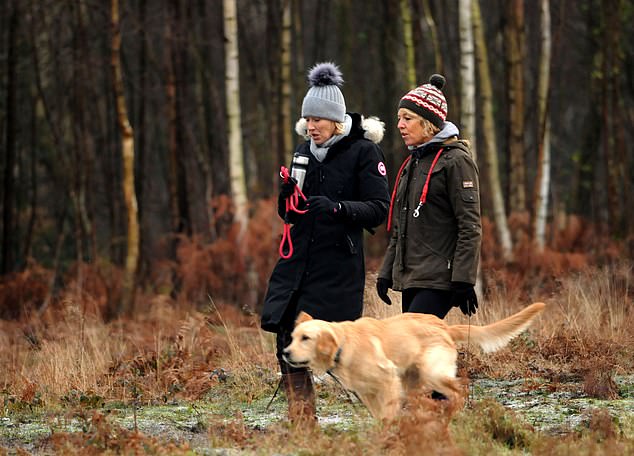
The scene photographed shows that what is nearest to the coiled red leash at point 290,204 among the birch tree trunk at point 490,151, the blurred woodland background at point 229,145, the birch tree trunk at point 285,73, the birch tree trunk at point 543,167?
the blurred woodland background at point 229,145

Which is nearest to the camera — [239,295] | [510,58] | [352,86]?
[239,295]

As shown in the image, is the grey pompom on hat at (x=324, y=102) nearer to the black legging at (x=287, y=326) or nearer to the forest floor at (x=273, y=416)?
the black legging at (x=287, y=326)

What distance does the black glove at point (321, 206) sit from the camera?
5988 mm

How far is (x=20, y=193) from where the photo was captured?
881 inches

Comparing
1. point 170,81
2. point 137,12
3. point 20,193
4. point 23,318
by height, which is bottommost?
point 23,318

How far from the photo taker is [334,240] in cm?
621

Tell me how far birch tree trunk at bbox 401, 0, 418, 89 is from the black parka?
870cm

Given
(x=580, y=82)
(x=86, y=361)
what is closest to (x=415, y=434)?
(x=86, y=361)

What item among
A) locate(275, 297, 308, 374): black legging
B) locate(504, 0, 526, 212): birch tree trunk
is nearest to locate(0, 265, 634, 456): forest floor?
locate(275, 297, 308, 374): black legging

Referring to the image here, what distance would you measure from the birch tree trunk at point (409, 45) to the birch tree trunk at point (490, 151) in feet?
7.22

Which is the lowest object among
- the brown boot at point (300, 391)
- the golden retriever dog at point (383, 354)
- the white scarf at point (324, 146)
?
the brown boot at point (300, 391)

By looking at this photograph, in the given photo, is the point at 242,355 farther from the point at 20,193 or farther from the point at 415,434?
the point at 20,193

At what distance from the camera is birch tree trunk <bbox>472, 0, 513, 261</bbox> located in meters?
16.1

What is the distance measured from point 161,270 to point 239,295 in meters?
2.31
